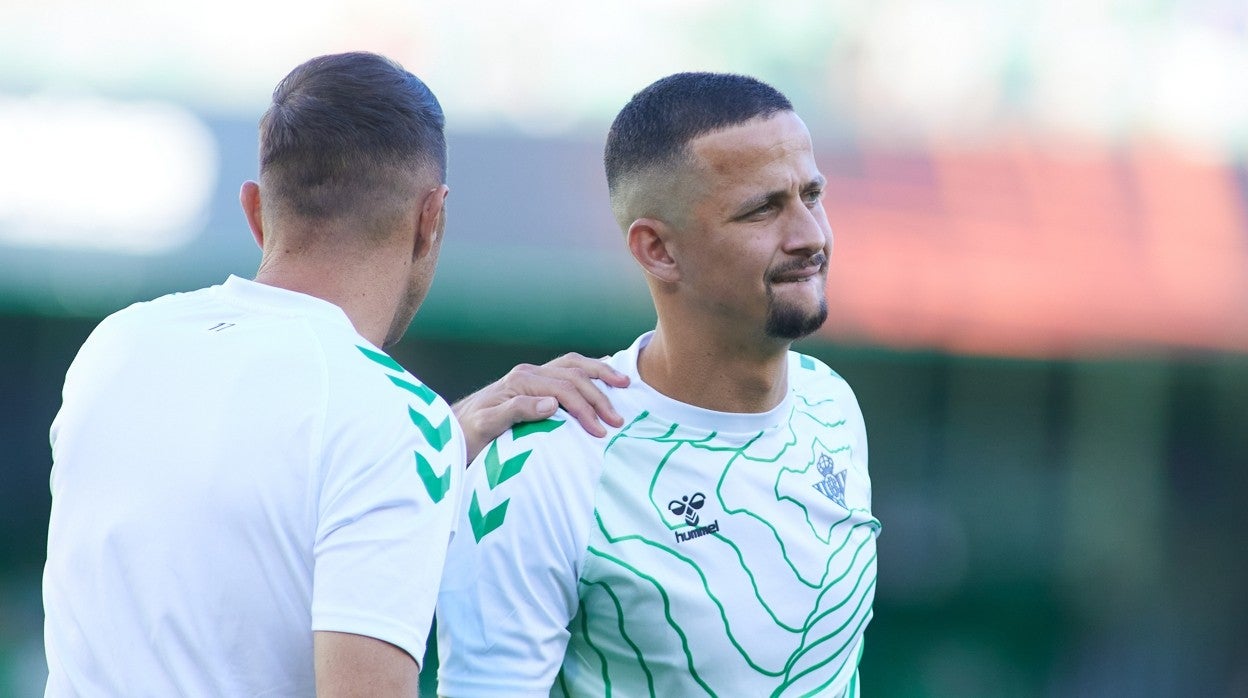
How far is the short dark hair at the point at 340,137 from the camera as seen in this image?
5.95ft

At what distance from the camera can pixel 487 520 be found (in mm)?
2168

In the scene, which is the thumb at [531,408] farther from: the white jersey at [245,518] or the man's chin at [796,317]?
the white jersey at [245,518]

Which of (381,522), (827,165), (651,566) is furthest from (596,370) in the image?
(827,165)

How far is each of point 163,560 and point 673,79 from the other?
4.39 feet

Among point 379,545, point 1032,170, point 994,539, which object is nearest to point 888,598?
point 994,539

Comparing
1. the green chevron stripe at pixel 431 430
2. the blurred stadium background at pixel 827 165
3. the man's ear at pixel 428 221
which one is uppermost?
the man's ear at pixel 428 221

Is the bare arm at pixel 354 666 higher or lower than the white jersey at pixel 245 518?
lower

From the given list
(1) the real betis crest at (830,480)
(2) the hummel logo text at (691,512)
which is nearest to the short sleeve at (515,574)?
(2) the hummel logo text at (691,512)

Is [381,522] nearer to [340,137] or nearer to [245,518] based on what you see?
[245,518]

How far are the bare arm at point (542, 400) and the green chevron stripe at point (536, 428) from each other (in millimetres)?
12

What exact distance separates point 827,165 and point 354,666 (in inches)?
233

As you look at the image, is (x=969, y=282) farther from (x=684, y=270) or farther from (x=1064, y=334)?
(x=684, y=270)

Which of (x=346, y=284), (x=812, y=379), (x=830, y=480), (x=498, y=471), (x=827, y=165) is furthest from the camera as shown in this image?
(x=827, y=165)

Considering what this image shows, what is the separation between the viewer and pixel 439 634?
85.0 inches
